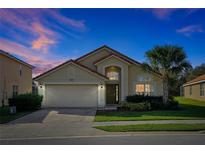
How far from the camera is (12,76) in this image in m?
25.3

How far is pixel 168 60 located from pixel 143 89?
4.60 meters

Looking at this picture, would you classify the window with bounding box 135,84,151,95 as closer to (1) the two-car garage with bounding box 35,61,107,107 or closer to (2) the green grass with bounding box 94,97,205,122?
(1) the two-car garage with bounding box 35,61,107,107

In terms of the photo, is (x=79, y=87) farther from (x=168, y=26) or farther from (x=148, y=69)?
(x=168, y=26)

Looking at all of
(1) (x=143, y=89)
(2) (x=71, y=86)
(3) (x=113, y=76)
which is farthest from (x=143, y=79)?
(2) (x=71, y=86)

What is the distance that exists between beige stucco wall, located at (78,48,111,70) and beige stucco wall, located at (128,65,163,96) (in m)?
3.12

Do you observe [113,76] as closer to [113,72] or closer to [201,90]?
[113,72]

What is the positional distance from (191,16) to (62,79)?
43.9 ft

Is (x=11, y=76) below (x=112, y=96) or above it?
above

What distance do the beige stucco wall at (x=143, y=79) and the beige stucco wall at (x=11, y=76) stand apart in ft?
34.1

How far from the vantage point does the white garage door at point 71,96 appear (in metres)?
24.9

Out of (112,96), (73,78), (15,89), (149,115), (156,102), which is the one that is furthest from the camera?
(112,96)

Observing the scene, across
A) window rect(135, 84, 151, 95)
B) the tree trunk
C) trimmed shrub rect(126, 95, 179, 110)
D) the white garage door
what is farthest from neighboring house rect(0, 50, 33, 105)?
the tree trunk
